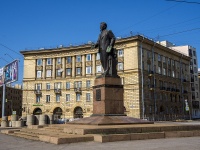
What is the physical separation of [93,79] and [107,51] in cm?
4248

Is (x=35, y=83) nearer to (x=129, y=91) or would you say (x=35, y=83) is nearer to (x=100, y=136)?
(x=129, y=91)

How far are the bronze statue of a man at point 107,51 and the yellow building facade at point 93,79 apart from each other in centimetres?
3662

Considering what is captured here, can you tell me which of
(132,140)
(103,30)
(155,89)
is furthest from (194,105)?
(132,140)

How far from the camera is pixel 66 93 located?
6250cm

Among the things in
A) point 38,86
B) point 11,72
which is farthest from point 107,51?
point 38,86

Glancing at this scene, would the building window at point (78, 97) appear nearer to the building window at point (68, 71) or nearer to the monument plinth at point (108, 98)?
the building window at point (68, 71)

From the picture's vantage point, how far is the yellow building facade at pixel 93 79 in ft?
183

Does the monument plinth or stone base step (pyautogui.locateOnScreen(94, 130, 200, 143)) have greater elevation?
the monument plinth

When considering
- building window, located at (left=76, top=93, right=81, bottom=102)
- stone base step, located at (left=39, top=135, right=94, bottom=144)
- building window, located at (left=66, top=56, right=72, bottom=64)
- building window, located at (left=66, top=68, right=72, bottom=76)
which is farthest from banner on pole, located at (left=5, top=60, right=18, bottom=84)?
stone base step, located at (left=39, top=135, right=94, bottom=144)

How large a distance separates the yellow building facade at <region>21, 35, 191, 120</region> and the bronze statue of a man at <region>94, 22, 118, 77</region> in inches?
1442

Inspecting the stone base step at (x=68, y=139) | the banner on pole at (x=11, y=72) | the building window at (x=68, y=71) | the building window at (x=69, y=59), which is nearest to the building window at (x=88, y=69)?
the building window at (x=68, y=71)

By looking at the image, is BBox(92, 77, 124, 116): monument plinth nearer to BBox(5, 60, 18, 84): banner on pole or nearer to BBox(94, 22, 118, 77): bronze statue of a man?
BBox(94, 22, 118, 77): bronze statue of a man

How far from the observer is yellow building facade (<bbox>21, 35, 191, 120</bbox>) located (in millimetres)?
55875

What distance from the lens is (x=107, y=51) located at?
58.5ft
